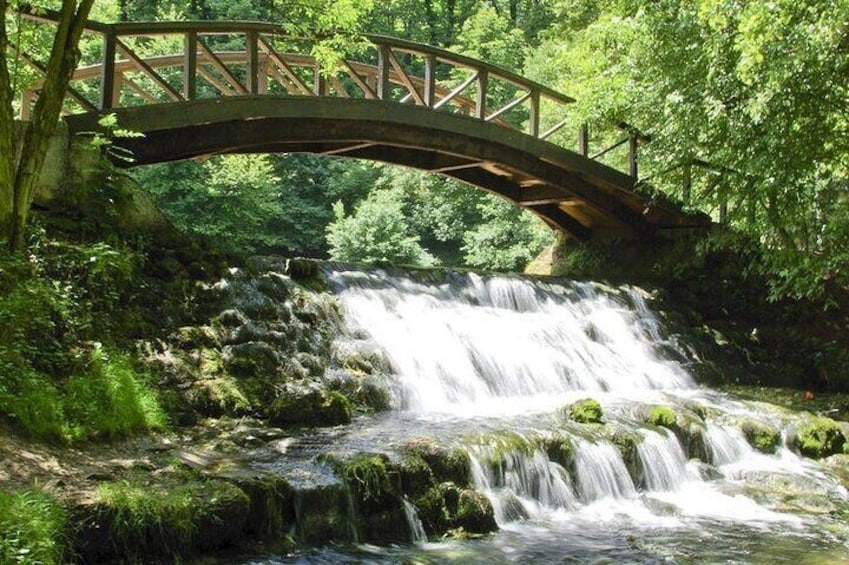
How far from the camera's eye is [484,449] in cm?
848

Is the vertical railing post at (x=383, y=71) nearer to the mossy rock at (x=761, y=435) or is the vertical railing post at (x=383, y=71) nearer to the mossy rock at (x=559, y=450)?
the mossy rock at (x=559, y=450)

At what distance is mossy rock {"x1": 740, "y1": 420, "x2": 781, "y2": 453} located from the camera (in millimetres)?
11312

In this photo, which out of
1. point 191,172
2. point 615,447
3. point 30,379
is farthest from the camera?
point 191,172

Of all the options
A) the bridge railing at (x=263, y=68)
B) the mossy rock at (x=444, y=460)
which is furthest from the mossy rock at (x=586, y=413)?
the bridge railing at (x=263, y=68)

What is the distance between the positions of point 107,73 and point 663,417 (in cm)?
930

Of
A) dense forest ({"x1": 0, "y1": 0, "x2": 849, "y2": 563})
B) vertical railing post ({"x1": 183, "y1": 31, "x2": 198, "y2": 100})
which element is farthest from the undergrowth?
vertical railing post ({"x1": 183, "y1": 31, "x2": 198, "y2": 100})

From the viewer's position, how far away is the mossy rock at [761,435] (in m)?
11.3

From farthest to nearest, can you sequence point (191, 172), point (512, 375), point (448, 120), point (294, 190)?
point (294, 190), point (191, 172), point (448, 120), point (512, 375)

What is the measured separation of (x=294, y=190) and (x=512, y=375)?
22.1 meters

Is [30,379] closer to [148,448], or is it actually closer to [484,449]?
[148,448]

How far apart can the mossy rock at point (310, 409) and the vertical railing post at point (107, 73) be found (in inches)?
212

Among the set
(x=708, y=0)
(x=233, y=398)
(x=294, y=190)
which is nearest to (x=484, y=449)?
(x=233, y=398)

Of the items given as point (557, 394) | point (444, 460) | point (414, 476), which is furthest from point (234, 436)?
point (557, 394)

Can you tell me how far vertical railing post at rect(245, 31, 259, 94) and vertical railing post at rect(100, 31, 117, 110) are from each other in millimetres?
2312
